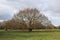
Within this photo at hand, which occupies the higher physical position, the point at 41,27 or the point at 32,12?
the point at 32,12

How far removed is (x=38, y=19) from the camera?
1901 inches

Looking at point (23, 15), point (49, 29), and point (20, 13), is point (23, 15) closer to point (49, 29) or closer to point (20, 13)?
point (20, 13)

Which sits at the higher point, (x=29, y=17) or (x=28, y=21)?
(x=29, y=17)

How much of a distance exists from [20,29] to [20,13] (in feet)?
16.9

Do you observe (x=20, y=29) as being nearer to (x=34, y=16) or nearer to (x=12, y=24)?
(x=12, y=24)

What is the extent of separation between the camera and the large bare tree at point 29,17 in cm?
4790

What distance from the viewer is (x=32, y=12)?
50.8 meters

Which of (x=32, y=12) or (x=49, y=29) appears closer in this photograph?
(x=49, y=29)

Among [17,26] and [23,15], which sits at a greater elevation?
[23,15]

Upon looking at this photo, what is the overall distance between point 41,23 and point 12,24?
9.05 meters

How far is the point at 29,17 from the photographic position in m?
48.7

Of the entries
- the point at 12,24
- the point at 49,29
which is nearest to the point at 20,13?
the point at 12,24

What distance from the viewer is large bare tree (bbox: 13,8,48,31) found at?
47.9 m

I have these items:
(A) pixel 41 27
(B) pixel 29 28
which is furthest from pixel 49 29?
(B) pixel 29 28
